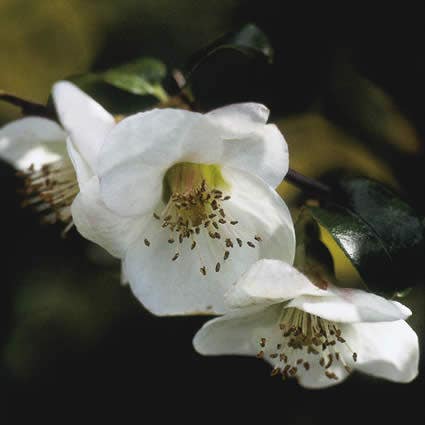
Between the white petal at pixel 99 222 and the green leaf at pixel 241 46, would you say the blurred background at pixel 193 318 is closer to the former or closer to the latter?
the green leaf at pixel 241 46

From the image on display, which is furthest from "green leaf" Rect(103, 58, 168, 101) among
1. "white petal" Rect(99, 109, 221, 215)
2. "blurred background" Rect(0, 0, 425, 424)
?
"blurred background" Rect(0, 0, 425, 424)

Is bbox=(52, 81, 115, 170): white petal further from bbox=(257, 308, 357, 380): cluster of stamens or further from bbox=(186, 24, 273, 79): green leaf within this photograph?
bbox=(257, 308, 357, 380): cluster of stamens

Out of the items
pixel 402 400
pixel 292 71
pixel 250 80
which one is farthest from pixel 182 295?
pixel 402 400

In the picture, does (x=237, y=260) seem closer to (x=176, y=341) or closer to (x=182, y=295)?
(x=182, y=295)

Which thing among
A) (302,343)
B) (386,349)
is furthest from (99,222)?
(386,349)

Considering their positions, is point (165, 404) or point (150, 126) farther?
point (165, 404)

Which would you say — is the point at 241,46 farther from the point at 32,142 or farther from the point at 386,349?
the point at 386,349
